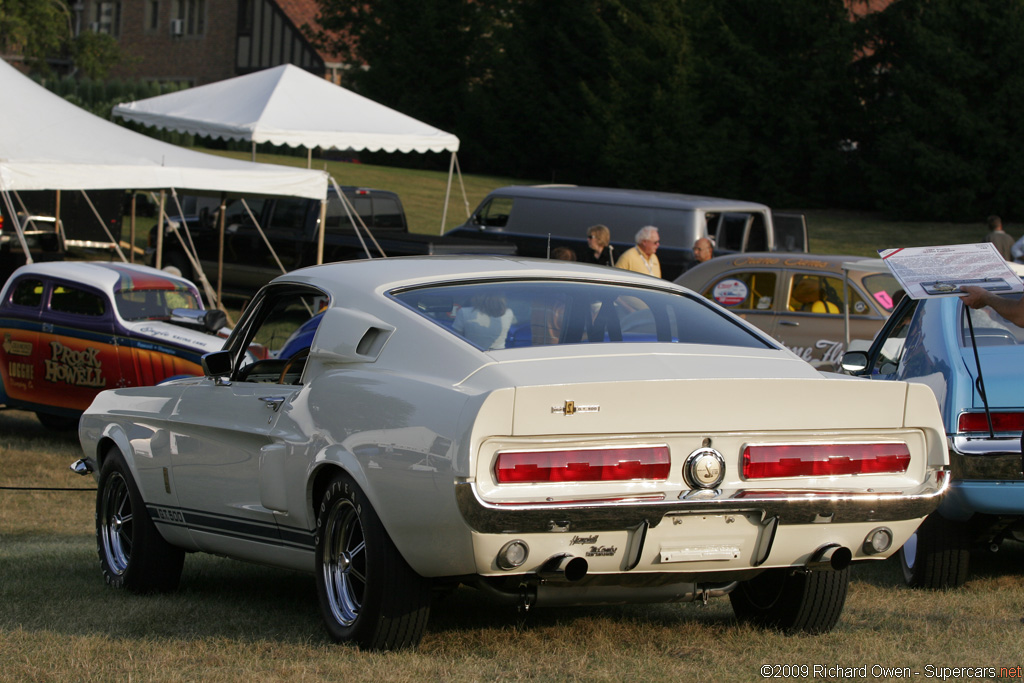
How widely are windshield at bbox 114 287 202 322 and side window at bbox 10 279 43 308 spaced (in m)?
0.91

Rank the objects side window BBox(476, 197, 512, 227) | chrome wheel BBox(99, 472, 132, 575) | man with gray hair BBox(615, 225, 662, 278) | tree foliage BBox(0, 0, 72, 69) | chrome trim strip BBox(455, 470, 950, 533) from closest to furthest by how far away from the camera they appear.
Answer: chrome trim strip BBox(455, 470, 950, 533), chrome wheel BBox(99, 472, 132, 575), man with gray hair BBox(615, 225, 662, 278), side window BBox(476, 197, 512, 227), tree foliage BBox(0, 0, 72, 69)

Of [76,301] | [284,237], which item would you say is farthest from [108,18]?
[76,301]

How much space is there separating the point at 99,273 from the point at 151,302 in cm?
58

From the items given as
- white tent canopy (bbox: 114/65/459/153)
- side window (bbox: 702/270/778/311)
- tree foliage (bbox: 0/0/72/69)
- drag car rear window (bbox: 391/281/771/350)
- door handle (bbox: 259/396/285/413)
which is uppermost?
tree foliage (bbox: 0/0/72/69)

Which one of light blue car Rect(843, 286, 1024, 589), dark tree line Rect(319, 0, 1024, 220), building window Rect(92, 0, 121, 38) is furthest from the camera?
building window Rect(92, 0, 121, 38)

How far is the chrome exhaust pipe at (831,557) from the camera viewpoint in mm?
4676

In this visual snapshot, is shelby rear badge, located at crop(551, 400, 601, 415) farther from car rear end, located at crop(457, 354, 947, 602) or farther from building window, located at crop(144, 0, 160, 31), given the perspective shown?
building window, located at crop(144, 0, 160, 31)

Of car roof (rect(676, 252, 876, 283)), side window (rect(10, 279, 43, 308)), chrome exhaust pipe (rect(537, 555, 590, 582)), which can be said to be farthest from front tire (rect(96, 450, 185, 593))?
car roof (rect(676, 252, 876, 283))

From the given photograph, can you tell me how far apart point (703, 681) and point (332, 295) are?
2077 mm

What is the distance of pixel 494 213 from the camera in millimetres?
23453

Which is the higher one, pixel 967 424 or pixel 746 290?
pixel 967 424

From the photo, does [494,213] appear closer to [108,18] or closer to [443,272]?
[443,272]

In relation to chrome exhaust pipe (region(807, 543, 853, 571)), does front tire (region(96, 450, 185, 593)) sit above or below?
below

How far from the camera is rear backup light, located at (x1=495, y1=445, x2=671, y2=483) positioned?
13.8 feet
